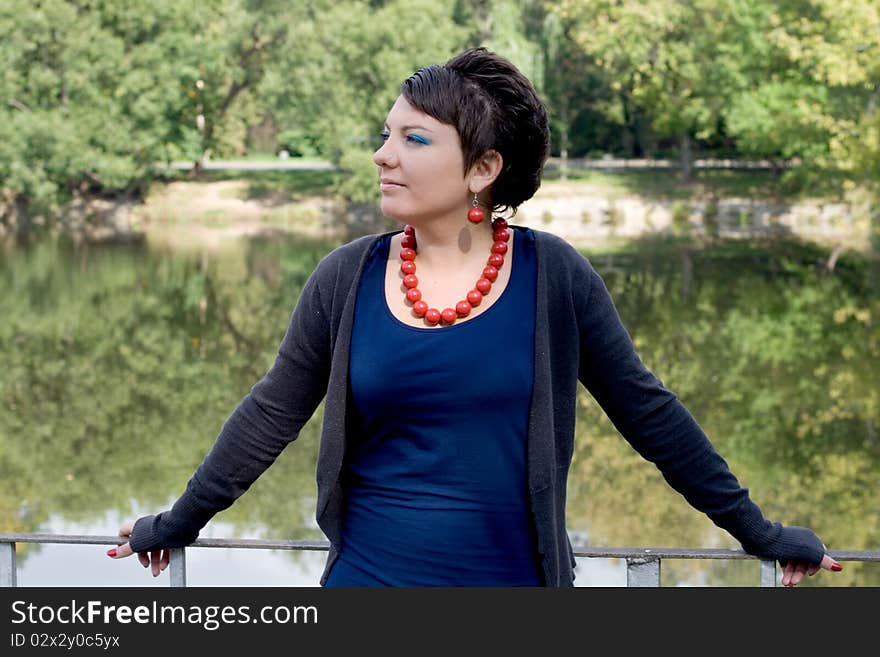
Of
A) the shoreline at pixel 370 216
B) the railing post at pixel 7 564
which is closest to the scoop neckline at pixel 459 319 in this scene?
the railing post at pixel 7 564

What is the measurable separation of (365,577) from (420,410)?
0.29m

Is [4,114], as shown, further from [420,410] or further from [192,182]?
[420,410]

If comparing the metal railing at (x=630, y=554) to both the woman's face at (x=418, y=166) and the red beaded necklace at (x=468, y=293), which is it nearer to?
the red beaded necklace at (x=468, y=293)

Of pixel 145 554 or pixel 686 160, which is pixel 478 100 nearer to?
pixel 145 554

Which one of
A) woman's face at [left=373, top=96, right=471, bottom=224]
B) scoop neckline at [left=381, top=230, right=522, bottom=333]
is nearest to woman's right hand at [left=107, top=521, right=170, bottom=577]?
scoop neckline at [left=381, top=230, right=522, bottom=333]

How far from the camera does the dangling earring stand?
7.45ft

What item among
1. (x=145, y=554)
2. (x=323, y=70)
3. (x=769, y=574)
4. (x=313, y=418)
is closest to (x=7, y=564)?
(x=145, y=554)

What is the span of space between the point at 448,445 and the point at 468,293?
244mm

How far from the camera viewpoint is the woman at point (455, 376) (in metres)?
2.17

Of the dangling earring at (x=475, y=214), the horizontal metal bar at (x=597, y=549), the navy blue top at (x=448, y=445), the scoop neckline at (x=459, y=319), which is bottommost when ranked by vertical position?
the horizontal metal bar at (x=597, y=549)

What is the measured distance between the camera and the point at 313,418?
49.3 ft

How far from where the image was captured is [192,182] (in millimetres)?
37969

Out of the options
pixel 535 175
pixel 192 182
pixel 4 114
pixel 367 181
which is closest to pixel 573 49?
pixel 367 181

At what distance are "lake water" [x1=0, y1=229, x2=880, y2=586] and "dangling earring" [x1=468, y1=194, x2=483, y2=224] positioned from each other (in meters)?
6.58
